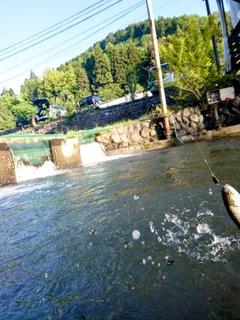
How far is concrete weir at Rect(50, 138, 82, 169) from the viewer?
9.72m

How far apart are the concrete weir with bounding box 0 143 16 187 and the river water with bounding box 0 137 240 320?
16.3ft

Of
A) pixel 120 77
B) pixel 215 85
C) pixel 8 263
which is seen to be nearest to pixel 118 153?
pixel 215 85

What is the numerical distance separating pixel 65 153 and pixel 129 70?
20.9m

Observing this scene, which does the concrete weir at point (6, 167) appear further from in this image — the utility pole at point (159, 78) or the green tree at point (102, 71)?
the green tree at point (102, 71)

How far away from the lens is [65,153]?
1010cm

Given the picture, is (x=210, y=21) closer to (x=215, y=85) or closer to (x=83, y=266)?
(x=215, y=85)

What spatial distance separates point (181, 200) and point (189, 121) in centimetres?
902

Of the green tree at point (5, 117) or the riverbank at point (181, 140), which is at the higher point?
the green tree at point (5, 117)

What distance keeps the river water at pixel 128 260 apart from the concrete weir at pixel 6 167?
4961mm

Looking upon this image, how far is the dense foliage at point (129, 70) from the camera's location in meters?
11.0

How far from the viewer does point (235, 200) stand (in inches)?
53.9

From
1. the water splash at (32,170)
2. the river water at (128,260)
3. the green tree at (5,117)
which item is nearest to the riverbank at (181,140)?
the water splash at (32,170)

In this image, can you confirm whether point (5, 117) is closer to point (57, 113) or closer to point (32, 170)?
point (57, 113)

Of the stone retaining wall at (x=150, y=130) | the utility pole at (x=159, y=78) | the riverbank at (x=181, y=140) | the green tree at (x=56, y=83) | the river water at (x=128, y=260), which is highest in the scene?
the green tree at (x=56, y=83)
